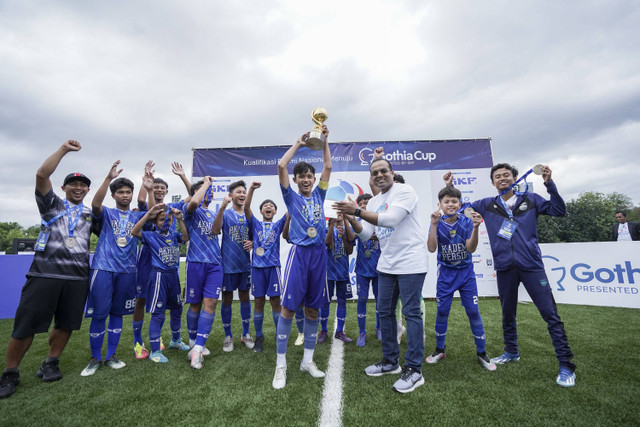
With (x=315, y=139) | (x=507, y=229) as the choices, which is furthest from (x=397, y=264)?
(x=315, y=139)

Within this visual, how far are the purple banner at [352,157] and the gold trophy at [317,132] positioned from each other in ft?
15.9

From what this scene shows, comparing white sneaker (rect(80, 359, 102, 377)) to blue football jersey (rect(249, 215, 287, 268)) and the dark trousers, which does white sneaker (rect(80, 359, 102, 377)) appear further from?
the dark trousers

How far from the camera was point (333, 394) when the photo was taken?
2658 millimetres

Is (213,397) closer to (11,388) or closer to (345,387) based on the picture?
(345,387)

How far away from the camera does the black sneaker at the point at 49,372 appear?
310cm

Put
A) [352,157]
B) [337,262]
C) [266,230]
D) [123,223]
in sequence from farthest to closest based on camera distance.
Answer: [352,157] < [337,262] < [266,230] < [123,223]

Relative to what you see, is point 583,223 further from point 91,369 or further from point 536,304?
point 91,369

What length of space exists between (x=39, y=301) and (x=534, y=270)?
533cm

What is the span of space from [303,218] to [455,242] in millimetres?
2013

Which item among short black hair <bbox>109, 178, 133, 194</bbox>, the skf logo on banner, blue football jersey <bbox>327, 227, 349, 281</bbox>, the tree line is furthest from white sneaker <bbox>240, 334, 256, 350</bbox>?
the tree line

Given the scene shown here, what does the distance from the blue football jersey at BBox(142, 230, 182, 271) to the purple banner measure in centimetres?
475

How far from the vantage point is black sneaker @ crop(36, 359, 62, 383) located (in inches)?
122

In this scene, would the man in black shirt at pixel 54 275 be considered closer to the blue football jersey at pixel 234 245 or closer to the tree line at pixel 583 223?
the blue football jersey at pixel 234 245

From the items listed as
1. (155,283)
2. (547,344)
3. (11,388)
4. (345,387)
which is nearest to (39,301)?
(11,388)
